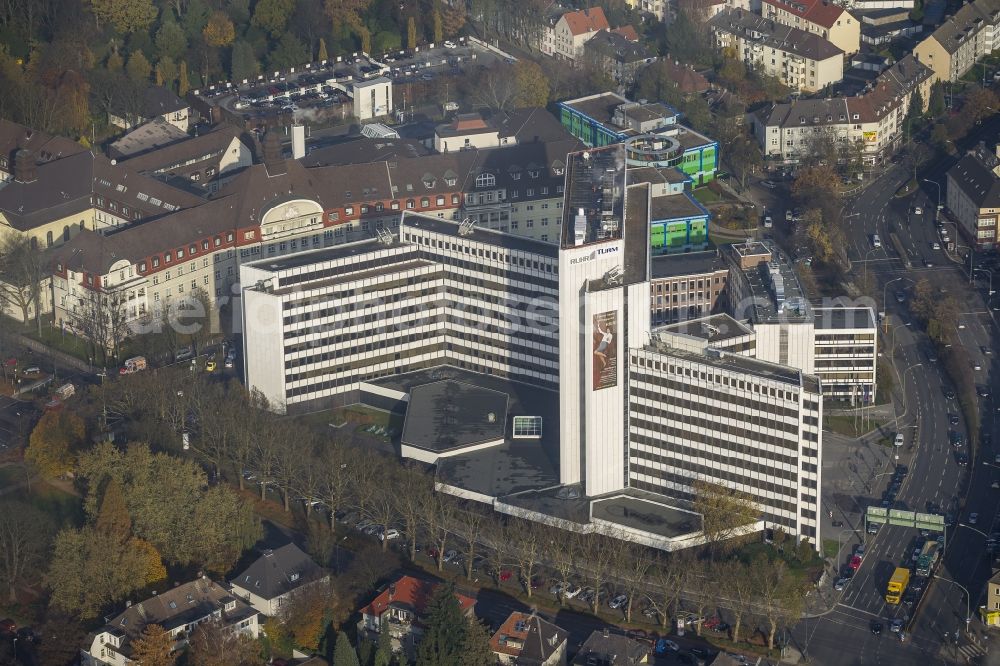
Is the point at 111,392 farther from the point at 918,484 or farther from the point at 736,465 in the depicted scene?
the point at 918,484

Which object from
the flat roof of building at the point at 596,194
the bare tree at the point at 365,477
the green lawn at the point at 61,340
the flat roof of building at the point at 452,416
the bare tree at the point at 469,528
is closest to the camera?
the bare tree at the point at 469,528

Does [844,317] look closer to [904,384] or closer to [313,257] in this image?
[904,384]

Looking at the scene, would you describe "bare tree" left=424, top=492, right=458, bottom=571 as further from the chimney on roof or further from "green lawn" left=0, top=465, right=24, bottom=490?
the chimney on roof

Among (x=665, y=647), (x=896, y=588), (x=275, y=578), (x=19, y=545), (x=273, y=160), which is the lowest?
(x=665, y=647)

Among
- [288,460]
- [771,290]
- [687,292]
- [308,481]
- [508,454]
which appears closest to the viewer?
[308,481]

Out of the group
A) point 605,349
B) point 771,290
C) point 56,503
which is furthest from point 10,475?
point 771,290

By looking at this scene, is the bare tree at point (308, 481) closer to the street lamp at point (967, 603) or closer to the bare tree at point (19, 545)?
the bare tree at point (19, 545)

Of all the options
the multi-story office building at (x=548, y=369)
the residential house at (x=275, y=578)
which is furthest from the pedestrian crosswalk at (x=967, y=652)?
the residential house at (x=275, y=578)

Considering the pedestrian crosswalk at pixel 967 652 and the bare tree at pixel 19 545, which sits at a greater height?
the bare tree at pixel 19 545
